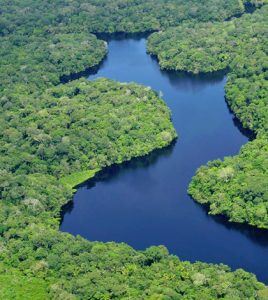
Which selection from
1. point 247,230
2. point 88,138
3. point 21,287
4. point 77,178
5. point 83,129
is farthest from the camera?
point 83,129

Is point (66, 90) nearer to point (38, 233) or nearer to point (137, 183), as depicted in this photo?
point (137, 183)

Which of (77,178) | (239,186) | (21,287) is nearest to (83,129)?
(77,178)

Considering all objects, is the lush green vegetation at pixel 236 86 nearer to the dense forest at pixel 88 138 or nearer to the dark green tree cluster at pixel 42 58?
the dense forest at pixel 88 138

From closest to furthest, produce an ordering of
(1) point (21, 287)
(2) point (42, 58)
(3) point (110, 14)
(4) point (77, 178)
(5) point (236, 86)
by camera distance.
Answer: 1. (1) point (21, 287)
2. (4) point (77, 178)
3. (5) point (236, 86)
4. (2) point (42, 58)
5. (3) point (110, 14)

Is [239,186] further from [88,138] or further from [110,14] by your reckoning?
[110,14]

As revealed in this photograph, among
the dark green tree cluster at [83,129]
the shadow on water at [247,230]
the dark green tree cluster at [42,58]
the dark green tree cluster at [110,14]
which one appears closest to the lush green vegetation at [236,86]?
the shadow on water at [247,230]

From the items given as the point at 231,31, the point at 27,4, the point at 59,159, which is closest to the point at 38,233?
the point at 59,159
